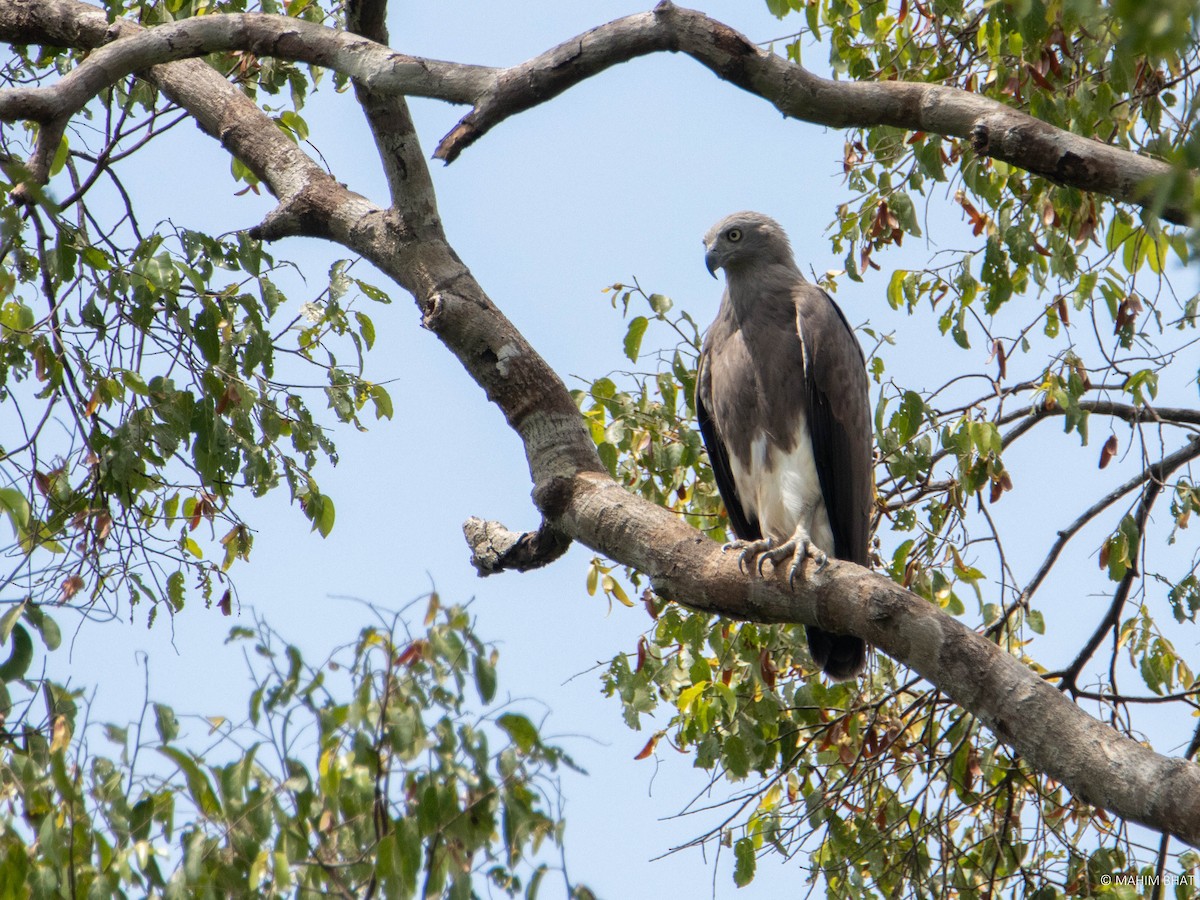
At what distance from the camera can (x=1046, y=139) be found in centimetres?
292

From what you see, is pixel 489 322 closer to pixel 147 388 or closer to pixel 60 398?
pixel 147 388

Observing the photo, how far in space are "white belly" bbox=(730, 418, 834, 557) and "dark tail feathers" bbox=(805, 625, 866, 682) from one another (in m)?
0.56

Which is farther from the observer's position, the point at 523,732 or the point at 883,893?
the point at 883,893

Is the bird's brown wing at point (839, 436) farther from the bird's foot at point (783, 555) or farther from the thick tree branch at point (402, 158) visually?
the thick tree branch at point (402, 158)

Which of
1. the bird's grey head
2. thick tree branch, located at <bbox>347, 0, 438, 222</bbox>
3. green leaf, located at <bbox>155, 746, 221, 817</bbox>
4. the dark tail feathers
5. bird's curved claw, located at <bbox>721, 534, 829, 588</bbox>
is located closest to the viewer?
green leaf, located at <bbox>155, 746, 221, 817</bbox>

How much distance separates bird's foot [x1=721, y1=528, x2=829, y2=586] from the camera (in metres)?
3.32

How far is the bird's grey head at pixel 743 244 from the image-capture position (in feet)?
18.6

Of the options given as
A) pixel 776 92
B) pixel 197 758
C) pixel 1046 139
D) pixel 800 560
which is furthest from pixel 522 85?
pixel 197 758

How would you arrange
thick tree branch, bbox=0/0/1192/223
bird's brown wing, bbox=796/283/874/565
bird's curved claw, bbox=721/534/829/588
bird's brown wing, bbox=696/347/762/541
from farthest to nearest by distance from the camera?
bird's brown wing, bbox=696/347/762/541, bird's brown wing, bbox=796/283/874/565, bird's curved claw, bbox=721/534/829/588, thick tree branch, bbox=0/0/1192/223

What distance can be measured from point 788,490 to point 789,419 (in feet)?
1.00

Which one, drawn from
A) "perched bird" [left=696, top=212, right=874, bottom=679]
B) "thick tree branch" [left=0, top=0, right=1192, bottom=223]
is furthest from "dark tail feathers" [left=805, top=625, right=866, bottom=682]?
"thick tree branch" [left=0, top=0, right=1192, bottom=223]

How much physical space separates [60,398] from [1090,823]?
3969mm

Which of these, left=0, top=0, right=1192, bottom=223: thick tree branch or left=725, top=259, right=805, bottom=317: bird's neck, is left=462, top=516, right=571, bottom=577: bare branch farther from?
left=725, top=259, right=805, bottom=317: bird's neck

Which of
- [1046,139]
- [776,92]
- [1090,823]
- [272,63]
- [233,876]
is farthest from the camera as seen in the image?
[272,63]
